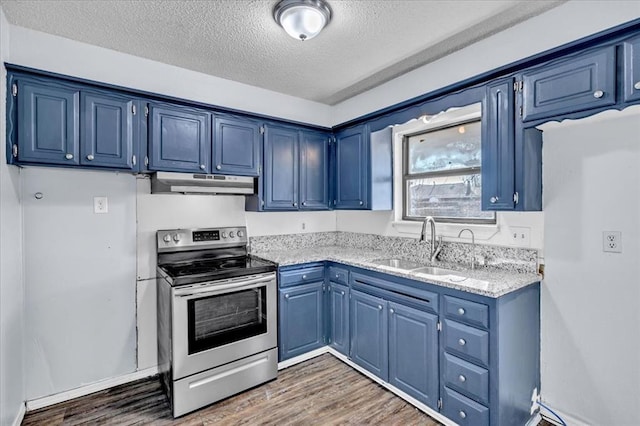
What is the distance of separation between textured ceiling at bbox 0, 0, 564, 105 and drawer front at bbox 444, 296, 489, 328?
5.85ft

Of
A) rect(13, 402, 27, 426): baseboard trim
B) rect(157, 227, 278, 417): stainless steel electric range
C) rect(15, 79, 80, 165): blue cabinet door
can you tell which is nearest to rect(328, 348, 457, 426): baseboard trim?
rect(157, 227, 278, 417): stainless steel electric range

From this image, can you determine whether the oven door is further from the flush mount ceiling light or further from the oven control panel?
the flush mount ceiling light

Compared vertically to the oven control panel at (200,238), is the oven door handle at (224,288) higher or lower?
lower

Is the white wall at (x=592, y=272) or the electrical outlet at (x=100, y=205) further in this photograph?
the electrical outlet at (x=100, y=205)

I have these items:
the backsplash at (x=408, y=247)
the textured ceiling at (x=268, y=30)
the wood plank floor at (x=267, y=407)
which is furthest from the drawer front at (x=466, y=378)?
the textured ceiling at (x=268, y=30)

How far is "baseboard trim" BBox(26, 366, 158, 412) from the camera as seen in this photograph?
7.42 ft

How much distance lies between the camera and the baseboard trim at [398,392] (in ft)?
6.88

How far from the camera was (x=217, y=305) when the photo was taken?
7.88 ft

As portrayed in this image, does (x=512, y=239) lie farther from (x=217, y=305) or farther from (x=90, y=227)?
(x=90, y=227)

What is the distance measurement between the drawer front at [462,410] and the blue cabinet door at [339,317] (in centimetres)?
99

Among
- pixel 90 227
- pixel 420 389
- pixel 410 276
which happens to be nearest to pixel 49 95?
pixel 90 227

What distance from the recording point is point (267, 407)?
2.28m

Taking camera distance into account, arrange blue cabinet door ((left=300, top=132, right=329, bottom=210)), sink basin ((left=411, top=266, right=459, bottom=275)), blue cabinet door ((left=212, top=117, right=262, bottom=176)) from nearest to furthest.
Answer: sink basin ((left=411, top=266, right=459, bottom=275))
blue cabinet door ((left=212, top=117, right=262, bottom=176))
blue cabinet door ((left=300, top=132, right=329, bottom=210))

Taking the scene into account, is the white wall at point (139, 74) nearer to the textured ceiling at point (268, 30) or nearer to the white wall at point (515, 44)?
the textured ceiling at point (268, 30)
